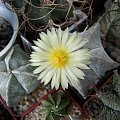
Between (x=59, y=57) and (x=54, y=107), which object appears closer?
(x=59, y=57)

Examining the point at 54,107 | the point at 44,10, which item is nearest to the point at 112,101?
the point at 54,107

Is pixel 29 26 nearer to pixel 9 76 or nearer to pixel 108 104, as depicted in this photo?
pixel 9 76

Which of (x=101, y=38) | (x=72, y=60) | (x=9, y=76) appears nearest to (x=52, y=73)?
(x=72, y=60)

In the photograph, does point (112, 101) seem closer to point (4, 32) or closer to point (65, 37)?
point (65, 37)

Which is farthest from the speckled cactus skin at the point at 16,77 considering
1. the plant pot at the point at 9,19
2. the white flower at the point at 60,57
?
the white flower at the point at 60,57

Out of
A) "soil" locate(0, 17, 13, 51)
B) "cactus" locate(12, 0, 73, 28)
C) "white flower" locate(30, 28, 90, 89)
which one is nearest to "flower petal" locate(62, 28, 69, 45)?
"white flower" locate(30, 28, 90, 89)

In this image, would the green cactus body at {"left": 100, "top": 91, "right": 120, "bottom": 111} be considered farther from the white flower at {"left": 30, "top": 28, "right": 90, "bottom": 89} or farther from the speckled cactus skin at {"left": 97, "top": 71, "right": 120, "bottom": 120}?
the white flower at {"left": 30, "top": 28, "right": 90, "bottom": 89}
